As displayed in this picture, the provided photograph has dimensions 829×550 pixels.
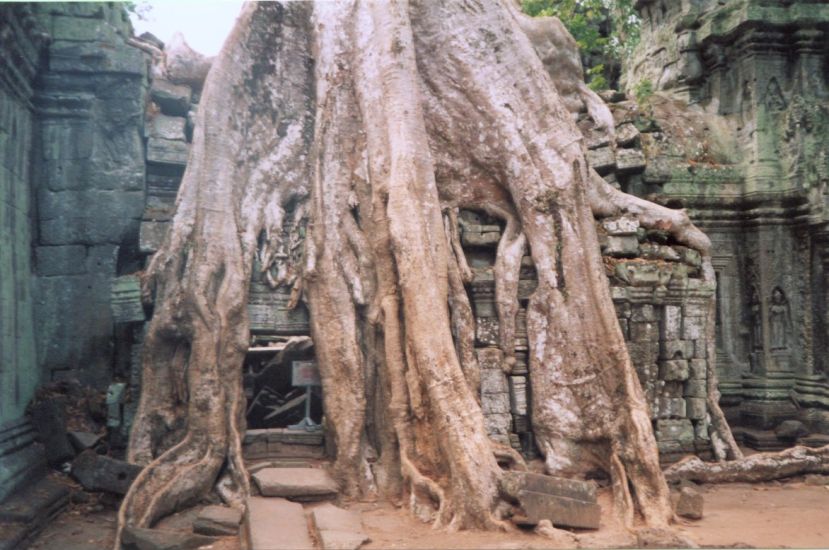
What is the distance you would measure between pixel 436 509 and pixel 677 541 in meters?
1.39

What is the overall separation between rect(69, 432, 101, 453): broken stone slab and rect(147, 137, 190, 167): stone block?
8.43 ft

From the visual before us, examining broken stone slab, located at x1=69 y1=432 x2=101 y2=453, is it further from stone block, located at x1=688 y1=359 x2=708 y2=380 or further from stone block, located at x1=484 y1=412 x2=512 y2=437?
stone block, located at x1=688 y1=359 x2=708 y2=380

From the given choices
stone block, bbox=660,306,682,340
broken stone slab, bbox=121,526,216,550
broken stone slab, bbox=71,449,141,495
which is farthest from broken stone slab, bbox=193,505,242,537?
stone block, bbox=660,306,682,340

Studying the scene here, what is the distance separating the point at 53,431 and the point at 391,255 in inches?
114

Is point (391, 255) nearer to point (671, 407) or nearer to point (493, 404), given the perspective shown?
point (493, 404)

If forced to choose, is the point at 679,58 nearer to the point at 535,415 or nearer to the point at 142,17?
the point at 535,415

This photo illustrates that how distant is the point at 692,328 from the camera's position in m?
6.10

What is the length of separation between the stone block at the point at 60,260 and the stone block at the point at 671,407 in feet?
16.8

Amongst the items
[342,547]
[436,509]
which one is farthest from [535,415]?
[342,547]

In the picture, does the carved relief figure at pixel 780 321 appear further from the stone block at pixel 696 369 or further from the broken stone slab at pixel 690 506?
the broken stone slab at pixel 690 506

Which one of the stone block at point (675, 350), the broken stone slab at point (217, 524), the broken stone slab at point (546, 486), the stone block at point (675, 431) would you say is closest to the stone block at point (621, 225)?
the stone block at point (675, 350)

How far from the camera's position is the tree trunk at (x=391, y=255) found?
191 inches

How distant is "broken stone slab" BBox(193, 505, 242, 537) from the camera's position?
440 centimetres

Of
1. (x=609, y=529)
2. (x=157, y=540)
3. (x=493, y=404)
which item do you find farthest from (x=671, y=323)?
(x=157, y=540)
